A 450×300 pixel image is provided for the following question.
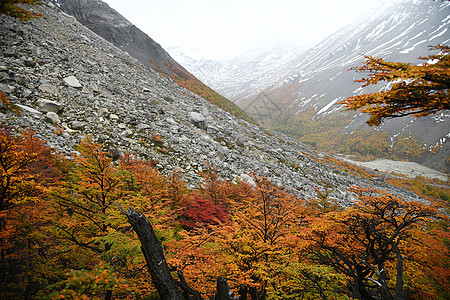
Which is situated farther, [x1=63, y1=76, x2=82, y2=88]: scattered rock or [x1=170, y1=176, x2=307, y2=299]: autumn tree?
[x1=63, y1=76, x2=82, y2=88]: scattered rock

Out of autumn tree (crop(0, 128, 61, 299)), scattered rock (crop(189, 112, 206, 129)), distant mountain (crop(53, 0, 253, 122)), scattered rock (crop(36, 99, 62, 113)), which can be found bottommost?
autumn tree (crop(0, 128, 61, 299))

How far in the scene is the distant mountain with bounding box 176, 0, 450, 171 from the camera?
185 ft

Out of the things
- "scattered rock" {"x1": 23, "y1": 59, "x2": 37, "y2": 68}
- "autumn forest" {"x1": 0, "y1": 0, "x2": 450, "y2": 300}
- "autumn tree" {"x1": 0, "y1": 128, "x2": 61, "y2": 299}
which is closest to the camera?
"autumn forest" {"x1": 0, "y1": 0, "x2": 450, "y2": 300}

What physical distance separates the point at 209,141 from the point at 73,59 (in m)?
15.8

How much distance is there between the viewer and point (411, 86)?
11.1 feet

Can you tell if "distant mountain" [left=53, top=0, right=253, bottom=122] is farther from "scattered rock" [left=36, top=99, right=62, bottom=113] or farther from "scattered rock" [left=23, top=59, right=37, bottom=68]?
"scattered rock" [left=36, top=99, right=62, bottom=113]

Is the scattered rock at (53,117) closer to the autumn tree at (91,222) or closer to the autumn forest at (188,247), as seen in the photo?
the autumn forest at (188,247)

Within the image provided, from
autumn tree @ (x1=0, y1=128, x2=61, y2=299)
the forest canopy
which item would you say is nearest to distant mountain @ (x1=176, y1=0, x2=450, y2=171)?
the forest canopy

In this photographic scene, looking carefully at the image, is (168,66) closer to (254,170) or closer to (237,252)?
(254,170)

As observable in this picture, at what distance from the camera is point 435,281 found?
6.05m

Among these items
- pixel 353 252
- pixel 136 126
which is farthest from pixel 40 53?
pixel 353 252

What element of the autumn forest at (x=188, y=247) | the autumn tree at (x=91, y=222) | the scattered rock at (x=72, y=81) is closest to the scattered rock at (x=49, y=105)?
the scattered rock at (x=72, y=81)

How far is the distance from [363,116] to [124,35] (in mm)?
95901

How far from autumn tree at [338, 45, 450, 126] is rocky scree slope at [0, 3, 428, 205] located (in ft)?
39.9
